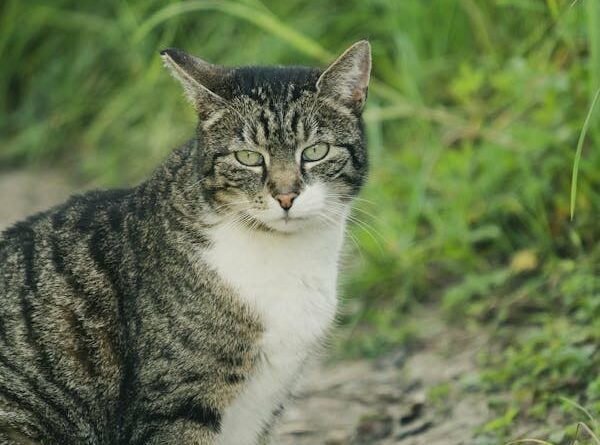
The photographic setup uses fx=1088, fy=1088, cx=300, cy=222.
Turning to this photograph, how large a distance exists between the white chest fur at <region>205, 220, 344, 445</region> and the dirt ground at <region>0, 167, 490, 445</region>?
1.10 feet

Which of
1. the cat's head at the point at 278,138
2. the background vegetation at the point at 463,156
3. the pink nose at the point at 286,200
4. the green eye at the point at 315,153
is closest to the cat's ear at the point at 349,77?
the cat's head at the point at 278,138

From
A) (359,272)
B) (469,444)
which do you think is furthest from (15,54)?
(469,444)

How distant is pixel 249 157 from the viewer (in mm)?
3396

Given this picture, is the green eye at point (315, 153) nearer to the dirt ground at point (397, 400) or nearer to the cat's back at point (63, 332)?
the cat's back at point (63, 332)

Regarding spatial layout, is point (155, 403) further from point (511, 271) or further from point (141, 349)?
point (511, 271)

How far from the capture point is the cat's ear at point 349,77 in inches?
136

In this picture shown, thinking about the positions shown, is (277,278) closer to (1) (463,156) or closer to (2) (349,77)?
(2) (349,77)

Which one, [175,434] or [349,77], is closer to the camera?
[175,434]

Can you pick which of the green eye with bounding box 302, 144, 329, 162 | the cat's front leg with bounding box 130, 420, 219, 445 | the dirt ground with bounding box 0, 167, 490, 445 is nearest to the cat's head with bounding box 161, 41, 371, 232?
the green eye with bounding box 302, 144, 329, 162

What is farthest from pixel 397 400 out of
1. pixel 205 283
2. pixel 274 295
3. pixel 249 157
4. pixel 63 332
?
pixel 63 332

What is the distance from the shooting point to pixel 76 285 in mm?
3426

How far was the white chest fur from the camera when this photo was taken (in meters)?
3.33

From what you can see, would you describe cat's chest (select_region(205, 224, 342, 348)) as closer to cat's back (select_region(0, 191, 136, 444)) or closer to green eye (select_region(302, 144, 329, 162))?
green eye (select_region(302, 144, 329, 162))

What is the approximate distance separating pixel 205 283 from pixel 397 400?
1.34 metres
